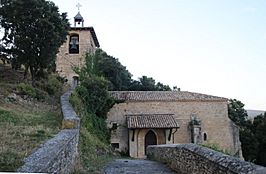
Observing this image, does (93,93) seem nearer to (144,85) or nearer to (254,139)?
(144,85)

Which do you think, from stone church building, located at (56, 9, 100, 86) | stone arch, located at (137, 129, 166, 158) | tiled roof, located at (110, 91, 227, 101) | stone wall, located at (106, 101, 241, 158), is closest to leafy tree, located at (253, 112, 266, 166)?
stone wall, located at (106, 101, 241, 158)

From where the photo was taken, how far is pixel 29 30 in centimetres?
1862

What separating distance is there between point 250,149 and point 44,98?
19603 millimetres

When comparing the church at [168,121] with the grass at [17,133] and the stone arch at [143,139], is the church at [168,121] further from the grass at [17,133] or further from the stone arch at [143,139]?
the grass at [17,133]

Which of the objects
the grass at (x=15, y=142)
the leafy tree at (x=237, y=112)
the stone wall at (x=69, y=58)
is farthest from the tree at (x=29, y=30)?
the leafy tree at (x=237, y=112)

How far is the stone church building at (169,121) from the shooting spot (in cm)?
2391

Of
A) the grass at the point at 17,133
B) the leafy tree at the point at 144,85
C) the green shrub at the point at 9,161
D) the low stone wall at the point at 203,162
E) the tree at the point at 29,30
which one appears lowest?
the low stone wall at the point at 203,162

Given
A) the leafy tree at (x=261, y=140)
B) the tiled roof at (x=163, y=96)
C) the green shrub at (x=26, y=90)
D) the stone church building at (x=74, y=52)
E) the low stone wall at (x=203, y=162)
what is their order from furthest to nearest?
the stone church building at (x=74, y=52) → the leafy tree at (x=261, y=140) → the tiled roof at (x=163, y=96) → the green shrub at (x=26, y=90) → the low stone wall at (x=203, y=162)

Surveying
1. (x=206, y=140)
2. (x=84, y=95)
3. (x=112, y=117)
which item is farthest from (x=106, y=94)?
(x=206, y=140)

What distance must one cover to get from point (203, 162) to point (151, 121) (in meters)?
17.5

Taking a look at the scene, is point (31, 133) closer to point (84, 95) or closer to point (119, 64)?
point (84, 95)


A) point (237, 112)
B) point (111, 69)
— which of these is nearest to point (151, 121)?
point (111, 69)

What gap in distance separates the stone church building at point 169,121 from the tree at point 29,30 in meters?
8.32

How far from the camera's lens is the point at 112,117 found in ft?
82.6
